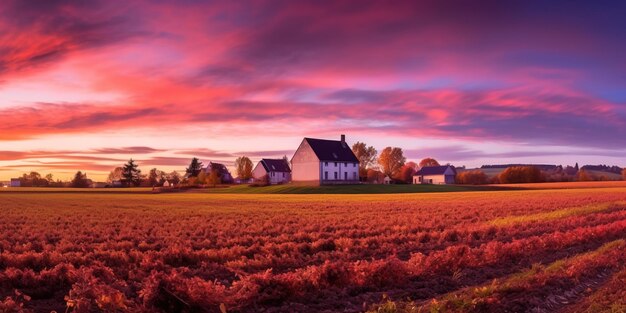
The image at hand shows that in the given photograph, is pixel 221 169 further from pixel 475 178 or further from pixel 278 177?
pixel 475 178

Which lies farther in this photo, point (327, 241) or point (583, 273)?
point (327, 241)

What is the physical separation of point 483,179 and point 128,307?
5579 inches

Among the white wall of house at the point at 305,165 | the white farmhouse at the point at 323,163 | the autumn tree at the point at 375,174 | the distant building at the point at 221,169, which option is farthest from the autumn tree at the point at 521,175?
the distant building at the point at 221,169

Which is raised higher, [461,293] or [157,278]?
[157,278]

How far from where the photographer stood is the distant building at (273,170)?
140 meters

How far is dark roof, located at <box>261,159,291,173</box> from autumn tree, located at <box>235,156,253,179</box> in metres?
14.9

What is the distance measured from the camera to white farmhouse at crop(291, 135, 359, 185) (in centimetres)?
10636

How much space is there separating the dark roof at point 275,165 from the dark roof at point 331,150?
30930 millimetres

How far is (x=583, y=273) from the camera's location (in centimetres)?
1348

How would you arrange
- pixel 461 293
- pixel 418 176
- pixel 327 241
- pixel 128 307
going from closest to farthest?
pixel 128 307, pixel 461 293, pixel 327 241, pixel 418 176

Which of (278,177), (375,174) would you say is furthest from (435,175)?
(278,177)

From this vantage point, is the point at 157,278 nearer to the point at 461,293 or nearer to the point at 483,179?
the point at 461,293

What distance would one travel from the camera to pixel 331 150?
4368 inches

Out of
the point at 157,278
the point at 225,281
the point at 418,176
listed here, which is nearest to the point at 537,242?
the point at 225,281
